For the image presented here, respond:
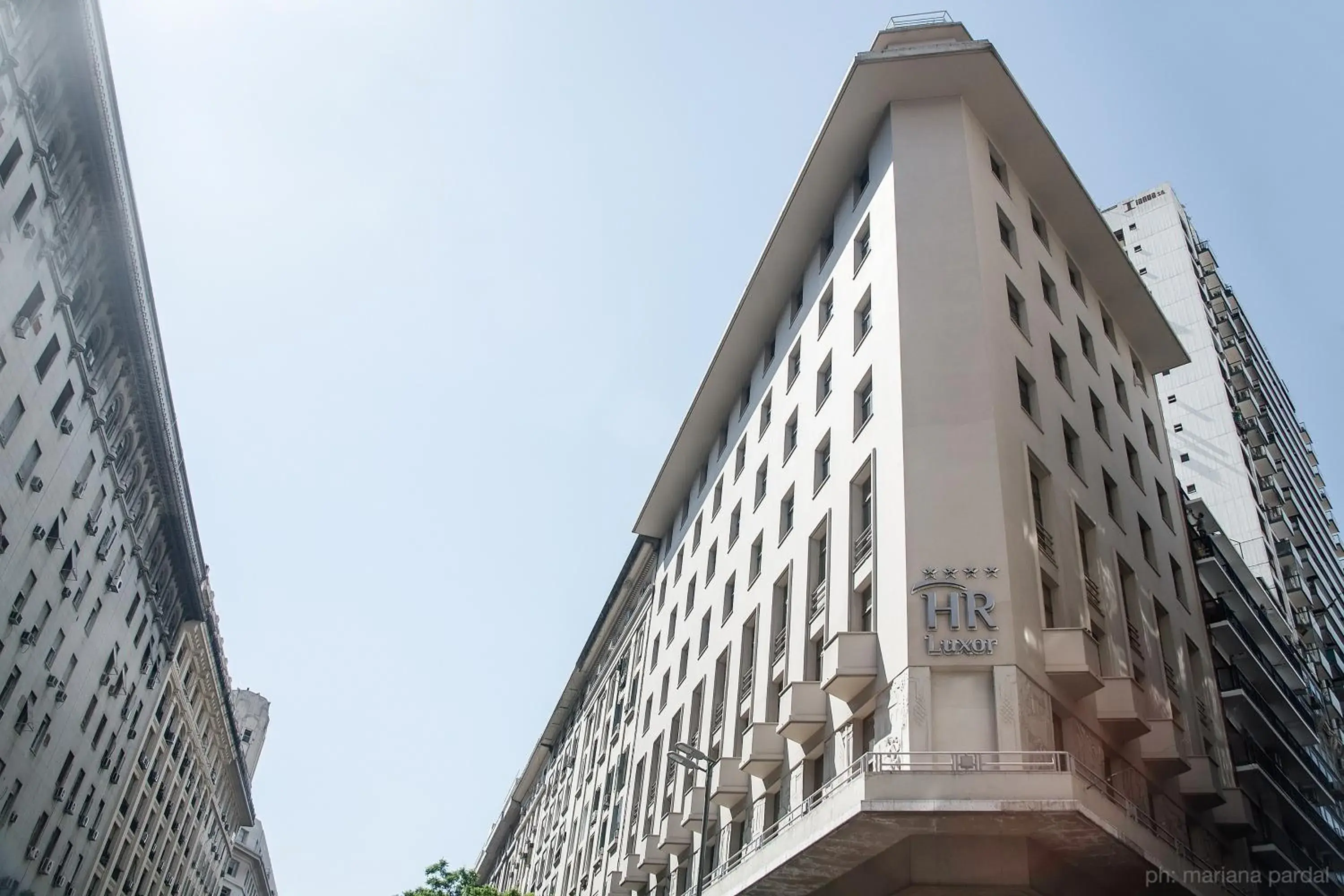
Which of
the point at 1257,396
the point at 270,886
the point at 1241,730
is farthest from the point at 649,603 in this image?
the point at 270,886

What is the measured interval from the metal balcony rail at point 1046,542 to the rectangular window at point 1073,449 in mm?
3820

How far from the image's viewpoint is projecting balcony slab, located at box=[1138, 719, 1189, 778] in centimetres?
2330

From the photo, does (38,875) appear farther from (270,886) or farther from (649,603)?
(270,886)

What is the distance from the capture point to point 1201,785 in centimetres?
2495

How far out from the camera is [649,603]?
4822 cm

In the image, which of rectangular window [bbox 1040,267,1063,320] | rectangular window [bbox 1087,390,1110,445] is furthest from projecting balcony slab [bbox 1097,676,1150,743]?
rectangular window [bbox 1040,267,1063,320]

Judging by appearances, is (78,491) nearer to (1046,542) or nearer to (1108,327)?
(1046,542)

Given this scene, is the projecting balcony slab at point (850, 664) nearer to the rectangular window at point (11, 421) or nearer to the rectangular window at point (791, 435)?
the rectangular window at point (791, 435)

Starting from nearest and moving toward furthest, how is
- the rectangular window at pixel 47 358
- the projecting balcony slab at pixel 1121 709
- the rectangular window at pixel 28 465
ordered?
the projecting balcony slab at pixel 1121 709
the rectangular window at pixel 28 465
the rectangular window at pixel 47 358

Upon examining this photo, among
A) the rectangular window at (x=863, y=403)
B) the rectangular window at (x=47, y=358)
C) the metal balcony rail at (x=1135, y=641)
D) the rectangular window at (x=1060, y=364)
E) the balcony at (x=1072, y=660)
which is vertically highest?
the rectangular window at (x=47, y=358)

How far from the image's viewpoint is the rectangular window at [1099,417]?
30.4 m

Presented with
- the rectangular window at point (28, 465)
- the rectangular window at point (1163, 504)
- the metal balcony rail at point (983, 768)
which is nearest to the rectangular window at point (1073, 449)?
the rectangular window at point (1163, 504)

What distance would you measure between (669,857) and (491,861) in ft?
196

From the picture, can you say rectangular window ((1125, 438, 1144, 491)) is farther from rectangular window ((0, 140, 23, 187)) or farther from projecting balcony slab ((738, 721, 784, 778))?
rectangular window ((0, 140, 23, 187))
